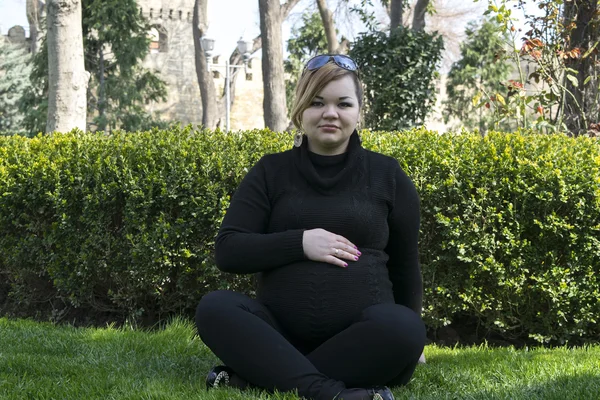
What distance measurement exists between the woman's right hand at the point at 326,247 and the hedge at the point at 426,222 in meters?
1.66

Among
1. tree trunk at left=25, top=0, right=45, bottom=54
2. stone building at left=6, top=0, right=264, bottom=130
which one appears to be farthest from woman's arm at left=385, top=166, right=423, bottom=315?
stone building at left=6, top=0, right=264, bottom=130

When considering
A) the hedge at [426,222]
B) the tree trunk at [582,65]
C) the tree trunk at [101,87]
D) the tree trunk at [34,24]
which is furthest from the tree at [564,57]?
the tree trunk at [34,24]

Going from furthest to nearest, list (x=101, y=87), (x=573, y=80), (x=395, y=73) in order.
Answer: (x=101, y=87) → (x=395, y=73) → (x=573, y=80)

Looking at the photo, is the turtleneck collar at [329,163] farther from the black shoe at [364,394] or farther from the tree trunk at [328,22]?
the tree trunk at [328,22]

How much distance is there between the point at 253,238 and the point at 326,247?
0.95ft

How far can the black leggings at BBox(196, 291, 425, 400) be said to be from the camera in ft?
8.38

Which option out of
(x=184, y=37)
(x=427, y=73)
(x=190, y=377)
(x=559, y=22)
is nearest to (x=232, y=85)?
(x=184, y=37)

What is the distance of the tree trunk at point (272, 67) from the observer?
12828 millimetres

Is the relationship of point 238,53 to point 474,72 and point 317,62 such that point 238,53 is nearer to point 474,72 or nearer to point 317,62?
point 474,72

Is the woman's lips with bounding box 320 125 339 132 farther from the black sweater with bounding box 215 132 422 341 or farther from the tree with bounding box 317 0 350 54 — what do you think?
the tree with bounding box 317 0 350 54

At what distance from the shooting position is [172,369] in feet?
10.8

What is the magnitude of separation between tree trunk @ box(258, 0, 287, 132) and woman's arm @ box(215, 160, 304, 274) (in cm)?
987

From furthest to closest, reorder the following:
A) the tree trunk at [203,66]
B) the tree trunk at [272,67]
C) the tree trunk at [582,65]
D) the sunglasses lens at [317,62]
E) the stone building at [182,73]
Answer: the stone building at [182,73] → the tree trunk at [203,66] → the tree trunk at [272,67] → the tree trunk at [582,65] → the sunglasses lens at [317,62]

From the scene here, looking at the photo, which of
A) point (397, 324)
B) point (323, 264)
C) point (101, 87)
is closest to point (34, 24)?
point (101, 87)
